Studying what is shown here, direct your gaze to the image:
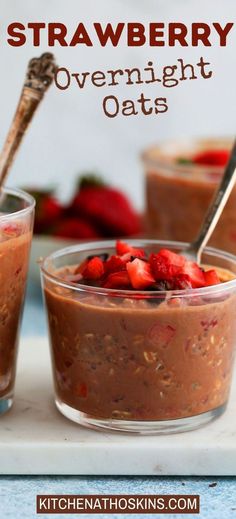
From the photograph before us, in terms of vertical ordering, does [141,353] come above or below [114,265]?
below

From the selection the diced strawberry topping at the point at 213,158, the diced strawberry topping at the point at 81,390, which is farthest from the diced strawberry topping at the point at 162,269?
the diced strawberry topping at the point at 213,158

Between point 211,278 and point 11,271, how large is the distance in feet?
1.27

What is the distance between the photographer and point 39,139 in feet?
13.6

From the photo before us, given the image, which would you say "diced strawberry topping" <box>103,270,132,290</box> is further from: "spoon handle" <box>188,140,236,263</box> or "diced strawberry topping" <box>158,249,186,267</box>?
"spoon handle" <box>188,140,236,263</box>

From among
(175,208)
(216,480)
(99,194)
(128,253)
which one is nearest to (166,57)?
(99,194)

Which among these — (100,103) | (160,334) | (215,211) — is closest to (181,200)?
(215,211)

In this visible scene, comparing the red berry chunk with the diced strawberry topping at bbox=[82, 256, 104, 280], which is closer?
the red berry chunk

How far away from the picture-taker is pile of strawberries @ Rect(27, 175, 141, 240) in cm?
316

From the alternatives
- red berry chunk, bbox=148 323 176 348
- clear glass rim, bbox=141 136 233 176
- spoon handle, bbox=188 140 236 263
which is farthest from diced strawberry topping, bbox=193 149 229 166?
red berry chunk, bbox=148 323 176 348

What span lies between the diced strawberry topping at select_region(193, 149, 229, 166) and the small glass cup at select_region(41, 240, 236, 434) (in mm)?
1111

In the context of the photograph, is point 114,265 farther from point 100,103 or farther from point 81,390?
point 100,103

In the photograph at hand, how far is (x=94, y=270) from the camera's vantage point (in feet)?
5.93

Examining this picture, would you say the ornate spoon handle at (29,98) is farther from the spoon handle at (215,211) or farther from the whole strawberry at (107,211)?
the whole strawberry at (107,211)

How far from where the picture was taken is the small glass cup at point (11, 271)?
1740 mm
